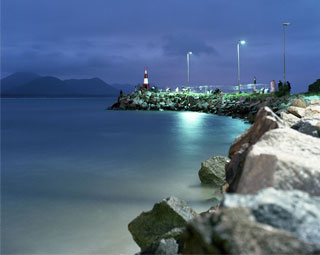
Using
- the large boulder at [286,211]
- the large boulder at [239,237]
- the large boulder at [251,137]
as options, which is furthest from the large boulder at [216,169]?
the large boulder at [239,237]

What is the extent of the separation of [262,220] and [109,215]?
4421mm

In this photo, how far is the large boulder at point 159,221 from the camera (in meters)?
4.02

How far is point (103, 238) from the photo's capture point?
4.98 m

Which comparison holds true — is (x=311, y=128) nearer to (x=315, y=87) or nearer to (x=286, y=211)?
(x=286, y=211)

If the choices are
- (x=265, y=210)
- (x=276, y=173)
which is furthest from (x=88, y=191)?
(x=265, y=210)

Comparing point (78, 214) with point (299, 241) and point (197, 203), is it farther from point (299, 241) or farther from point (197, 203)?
point (299, 241)

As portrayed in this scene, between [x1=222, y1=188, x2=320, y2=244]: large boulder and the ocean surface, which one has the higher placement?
[x1=222, y1=188, x2=320, y2=244]: large boulder

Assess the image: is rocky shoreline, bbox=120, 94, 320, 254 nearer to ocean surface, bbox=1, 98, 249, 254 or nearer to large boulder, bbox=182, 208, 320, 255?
large boulder, bbox=182, 208, 320, 255

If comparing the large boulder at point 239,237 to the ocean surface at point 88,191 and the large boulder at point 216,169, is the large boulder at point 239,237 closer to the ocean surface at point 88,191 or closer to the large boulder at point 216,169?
the ocean surface at point 88,191

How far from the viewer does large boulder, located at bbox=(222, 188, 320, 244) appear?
1762mm

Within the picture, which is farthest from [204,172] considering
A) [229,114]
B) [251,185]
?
[229,114]

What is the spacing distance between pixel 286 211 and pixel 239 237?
390 mm

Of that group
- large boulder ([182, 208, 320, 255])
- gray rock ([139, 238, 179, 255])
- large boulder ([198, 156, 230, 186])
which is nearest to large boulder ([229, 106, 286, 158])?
gray rock ([139, 238, 179, 255])

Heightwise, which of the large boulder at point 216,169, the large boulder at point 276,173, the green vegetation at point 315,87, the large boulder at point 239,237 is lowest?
the large boulder at point 216,169
